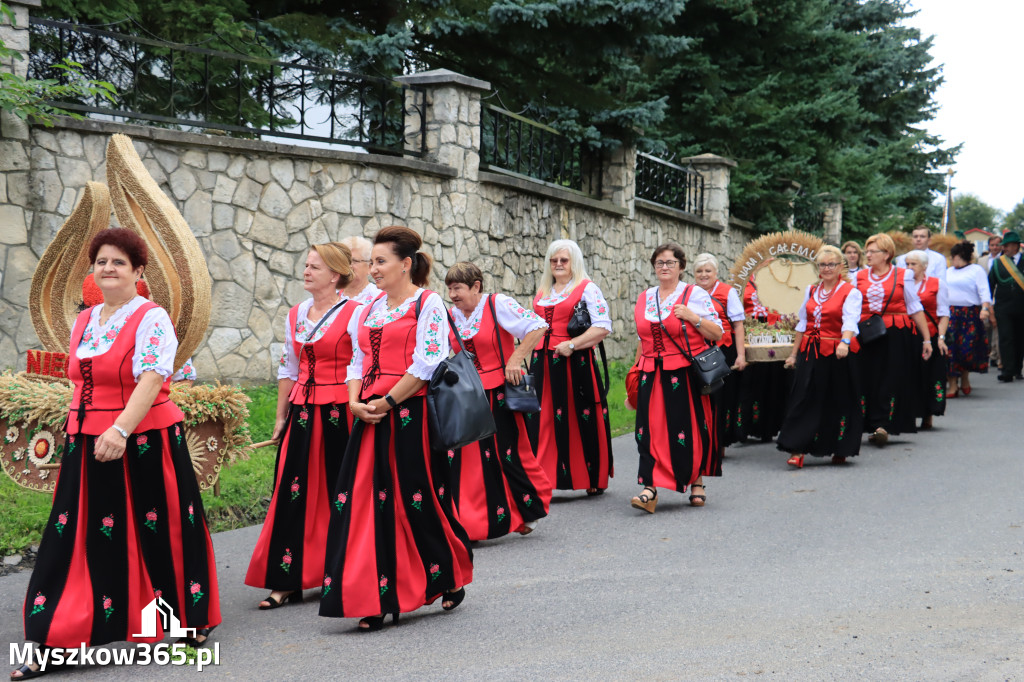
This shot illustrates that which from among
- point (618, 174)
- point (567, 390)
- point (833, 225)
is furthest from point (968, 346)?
Result: point (833, 225)

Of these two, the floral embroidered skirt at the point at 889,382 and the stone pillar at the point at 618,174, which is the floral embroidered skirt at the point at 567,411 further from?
the stone pillar at the point at 618,174

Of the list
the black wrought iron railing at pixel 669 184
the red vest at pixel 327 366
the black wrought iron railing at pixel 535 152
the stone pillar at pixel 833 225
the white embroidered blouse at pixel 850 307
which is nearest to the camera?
the red vest at pixel 327 366

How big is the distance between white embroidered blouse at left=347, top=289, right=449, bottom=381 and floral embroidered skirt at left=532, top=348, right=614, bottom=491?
3025 millimetres

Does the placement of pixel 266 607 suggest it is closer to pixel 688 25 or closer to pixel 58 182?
pixel 58 182

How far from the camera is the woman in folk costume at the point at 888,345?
36.6 feet

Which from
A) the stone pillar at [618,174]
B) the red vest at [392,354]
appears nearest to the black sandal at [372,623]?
the red vest at [392,354]

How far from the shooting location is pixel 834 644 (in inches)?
189

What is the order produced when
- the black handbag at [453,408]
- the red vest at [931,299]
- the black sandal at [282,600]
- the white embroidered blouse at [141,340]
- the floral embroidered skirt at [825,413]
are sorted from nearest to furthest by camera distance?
the white embroidered blouse at [141,340] < the black handbag at [453,408] < the black sandal at [282,600] < the floral embroidered skirt at [825,413] < the red vest at [931,299]

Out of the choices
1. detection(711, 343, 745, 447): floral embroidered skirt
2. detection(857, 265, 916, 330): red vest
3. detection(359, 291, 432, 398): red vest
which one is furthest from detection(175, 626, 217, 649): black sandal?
detection(857, 265, 916, 330): red vest

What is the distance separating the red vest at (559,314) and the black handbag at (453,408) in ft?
9.55

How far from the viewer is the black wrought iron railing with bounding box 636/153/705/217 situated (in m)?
18.1

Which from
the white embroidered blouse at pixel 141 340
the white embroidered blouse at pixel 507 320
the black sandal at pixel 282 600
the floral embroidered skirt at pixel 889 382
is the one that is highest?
the white embroidered blouse at pixel 507 320

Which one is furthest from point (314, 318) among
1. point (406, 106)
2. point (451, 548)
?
point (406, 106)

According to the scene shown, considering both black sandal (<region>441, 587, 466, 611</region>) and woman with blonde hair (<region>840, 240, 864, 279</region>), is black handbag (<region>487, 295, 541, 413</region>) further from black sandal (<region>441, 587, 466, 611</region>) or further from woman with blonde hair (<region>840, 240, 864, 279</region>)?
woman with blonde hair (<region>840, 240, 864, 279</region>)
